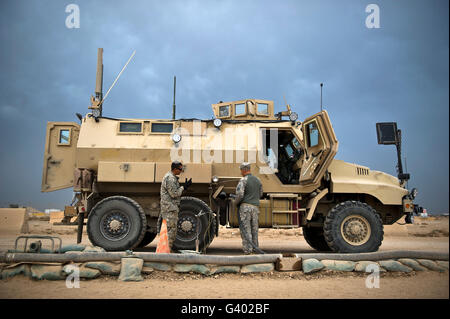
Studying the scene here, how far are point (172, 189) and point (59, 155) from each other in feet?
11.3

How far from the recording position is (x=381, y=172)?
7434mm

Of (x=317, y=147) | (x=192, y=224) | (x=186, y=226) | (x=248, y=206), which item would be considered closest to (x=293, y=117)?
(x=317, y=147)

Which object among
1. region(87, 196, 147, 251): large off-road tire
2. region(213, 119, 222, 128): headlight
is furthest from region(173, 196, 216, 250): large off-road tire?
region(213, 119, 222, 128): headlight

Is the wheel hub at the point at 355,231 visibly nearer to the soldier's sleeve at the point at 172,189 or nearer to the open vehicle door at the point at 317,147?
the open vehicle door at the point at 317,147

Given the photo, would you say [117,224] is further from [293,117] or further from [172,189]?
[293,117]

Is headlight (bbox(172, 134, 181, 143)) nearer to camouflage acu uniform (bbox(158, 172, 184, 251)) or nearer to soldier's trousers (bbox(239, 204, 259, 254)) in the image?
camouflage acu uniform (bbox(158, 172, 184, 251))

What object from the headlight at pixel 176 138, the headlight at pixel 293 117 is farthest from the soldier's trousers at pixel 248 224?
the headlight at pixel 293 117

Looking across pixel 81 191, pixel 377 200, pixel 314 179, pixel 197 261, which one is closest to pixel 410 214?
pixel 377 200

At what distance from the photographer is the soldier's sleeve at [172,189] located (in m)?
5.70

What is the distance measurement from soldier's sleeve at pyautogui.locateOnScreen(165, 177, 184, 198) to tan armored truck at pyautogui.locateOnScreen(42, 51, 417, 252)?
94 cm

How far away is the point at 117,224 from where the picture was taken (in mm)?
6715

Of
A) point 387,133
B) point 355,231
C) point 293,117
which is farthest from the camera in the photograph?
point 293,117

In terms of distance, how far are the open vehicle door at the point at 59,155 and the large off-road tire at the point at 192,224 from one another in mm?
2755
